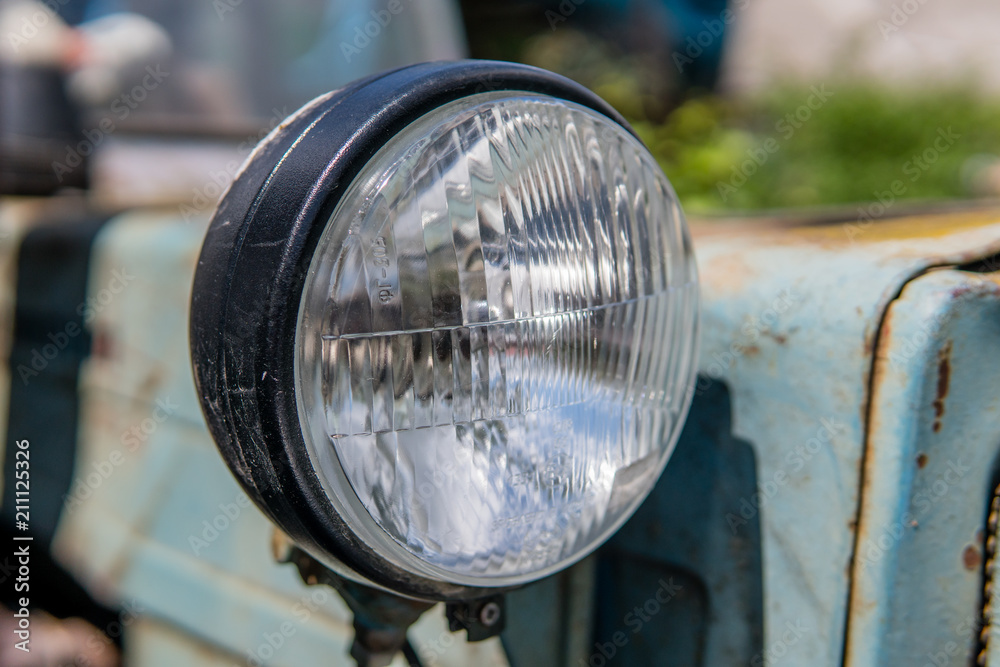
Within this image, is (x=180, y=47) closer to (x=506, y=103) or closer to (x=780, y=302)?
(x=506, y=103)

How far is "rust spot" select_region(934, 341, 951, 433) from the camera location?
67cm

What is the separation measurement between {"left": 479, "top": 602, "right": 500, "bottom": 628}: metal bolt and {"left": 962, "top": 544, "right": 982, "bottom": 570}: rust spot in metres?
0.39

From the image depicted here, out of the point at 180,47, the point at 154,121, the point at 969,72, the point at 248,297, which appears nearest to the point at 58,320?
the point at 154,121

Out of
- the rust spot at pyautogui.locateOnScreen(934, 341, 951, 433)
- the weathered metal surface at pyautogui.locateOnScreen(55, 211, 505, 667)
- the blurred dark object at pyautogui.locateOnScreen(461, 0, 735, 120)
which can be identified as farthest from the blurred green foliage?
the rust spot at pyautogui.locateOnScreen(934, 341, 951, 433)

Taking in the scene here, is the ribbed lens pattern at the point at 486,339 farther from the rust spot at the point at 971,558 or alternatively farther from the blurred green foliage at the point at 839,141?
the blurred green foliage at the point at 839,141

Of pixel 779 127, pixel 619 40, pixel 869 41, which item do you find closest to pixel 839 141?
pixel 779 127

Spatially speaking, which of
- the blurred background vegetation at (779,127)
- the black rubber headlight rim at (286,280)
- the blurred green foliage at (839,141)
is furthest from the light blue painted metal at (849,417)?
the blurred green foliage at (839,141)

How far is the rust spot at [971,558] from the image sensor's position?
27.9 inches

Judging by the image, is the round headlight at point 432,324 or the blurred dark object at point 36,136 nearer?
the round headlight at point 432,324

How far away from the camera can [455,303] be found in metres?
0.61

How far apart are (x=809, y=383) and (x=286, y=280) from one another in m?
0.44

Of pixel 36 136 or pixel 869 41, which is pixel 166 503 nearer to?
pixel 36 136

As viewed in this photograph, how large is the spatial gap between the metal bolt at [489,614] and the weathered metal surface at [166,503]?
1.08ft

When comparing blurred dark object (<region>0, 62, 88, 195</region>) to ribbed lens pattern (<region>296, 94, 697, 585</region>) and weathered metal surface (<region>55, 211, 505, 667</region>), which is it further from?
ribbed lens pattern (<region>296, 94, 697, 585</region>)
